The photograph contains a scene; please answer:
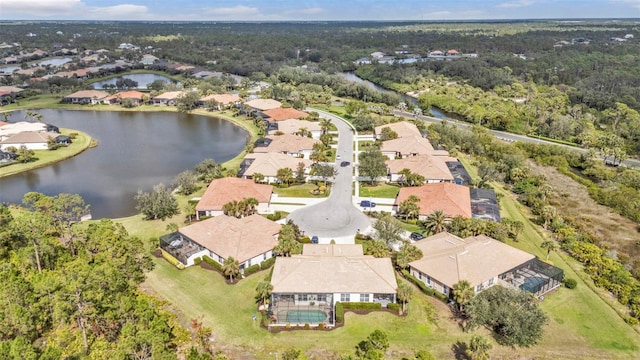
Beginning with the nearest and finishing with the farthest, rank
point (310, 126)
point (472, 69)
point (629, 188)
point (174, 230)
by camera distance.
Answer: point (174, 230), point (629, 188), point (310, 126), point (472, 69)

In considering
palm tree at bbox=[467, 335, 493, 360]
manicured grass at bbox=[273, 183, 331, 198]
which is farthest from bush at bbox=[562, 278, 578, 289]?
manicured grass at bbox=[273, 183, 331, 198]

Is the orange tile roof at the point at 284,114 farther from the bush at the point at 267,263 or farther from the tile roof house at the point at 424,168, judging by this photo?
the bush at the point at 267,263

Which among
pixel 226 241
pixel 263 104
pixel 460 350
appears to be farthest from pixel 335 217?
pixel 263 104

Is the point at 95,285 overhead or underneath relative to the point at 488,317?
overhead

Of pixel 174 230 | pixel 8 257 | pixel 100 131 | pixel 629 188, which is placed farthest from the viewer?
pixel 100 131

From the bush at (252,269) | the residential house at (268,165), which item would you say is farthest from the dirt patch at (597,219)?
the residential house at (268,165)

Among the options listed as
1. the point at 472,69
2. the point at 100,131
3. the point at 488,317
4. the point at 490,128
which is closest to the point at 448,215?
the point at 488,317

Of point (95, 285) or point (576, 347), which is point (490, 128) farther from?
point (95, 285)
